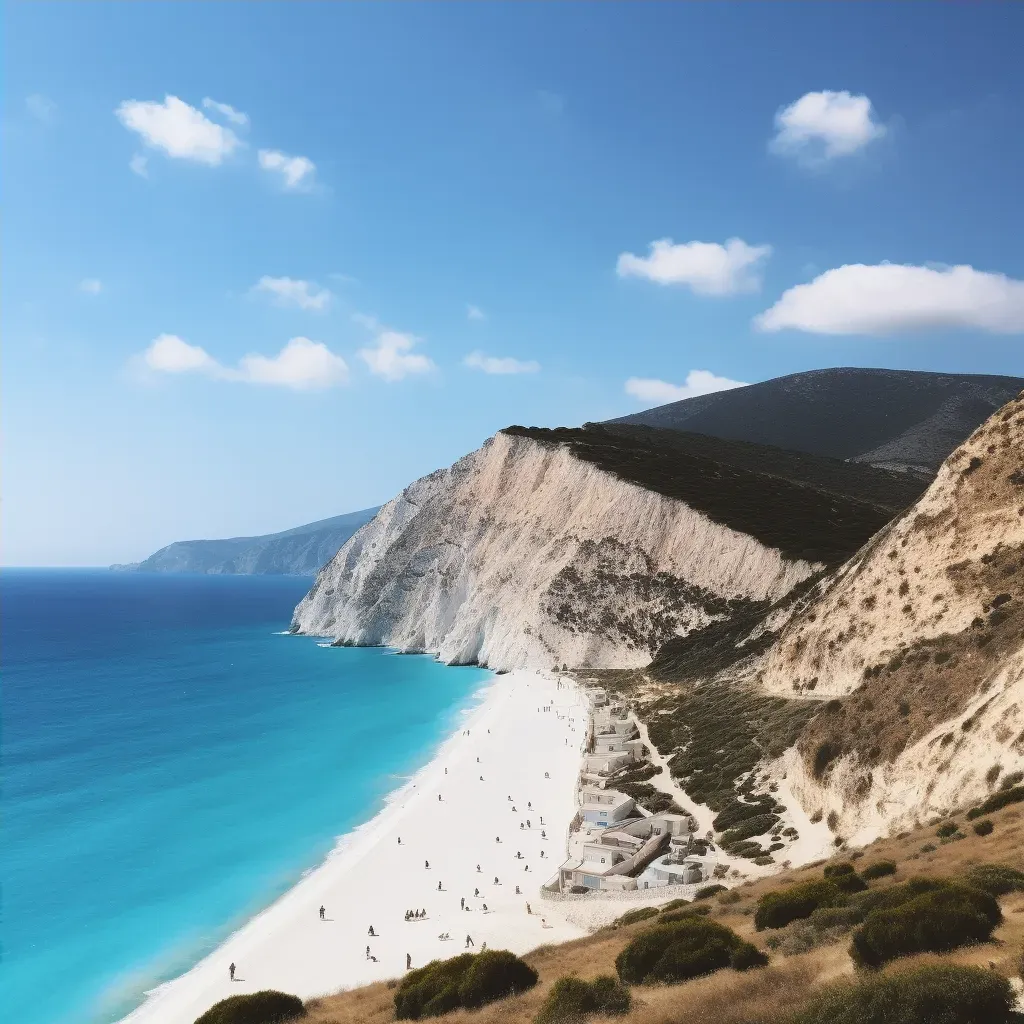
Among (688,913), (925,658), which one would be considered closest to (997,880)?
(688,913)

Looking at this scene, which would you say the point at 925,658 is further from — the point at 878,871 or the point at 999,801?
the point at 878,871

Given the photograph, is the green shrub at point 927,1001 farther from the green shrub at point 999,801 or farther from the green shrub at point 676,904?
the green shrub at point 676,904

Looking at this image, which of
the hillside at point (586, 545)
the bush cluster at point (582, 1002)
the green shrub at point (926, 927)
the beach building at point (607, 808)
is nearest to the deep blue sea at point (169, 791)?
the hillside at point (586, 545)

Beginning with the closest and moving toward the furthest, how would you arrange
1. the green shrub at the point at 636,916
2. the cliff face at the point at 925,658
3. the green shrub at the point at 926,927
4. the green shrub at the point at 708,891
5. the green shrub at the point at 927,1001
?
the green shrub at the point at 927,1001 < the green shrub at the point at 926,927 < the green shrub at the point at 636,916 < the cliff face at the point at 925,658 < the green shrub at the point at 708,891

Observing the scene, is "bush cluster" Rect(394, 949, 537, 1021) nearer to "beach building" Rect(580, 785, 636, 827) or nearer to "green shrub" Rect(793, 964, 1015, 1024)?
"green shrub" Rect(793, 964, 1015, 1024)

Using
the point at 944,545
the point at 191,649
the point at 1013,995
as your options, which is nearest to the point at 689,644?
the point at 944,545

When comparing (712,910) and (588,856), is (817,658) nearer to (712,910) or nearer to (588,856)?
(588,856)

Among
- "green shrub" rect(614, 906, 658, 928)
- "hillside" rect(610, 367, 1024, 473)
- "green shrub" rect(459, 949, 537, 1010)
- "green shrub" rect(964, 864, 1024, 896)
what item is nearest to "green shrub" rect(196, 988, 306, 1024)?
"green shrub" rect(459, 949, 537, 1010)
